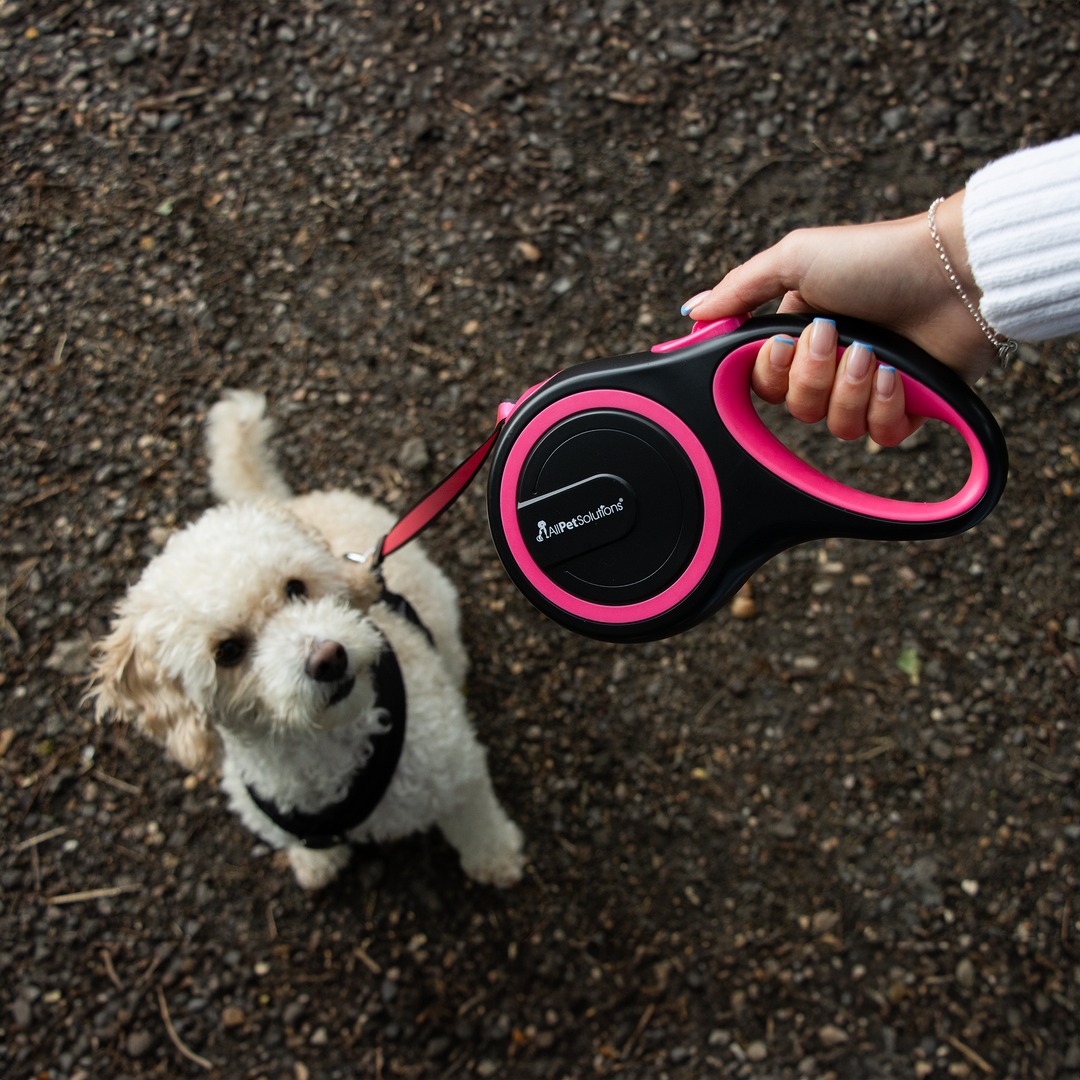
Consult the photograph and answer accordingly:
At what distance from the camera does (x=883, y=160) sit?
9.83 feet

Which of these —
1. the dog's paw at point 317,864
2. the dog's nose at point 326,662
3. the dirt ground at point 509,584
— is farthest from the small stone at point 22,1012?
the dog's nose at point 326,662

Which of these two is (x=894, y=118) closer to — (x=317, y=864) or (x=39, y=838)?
(x=317, y=864)

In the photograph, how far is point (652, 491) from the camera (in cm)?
137

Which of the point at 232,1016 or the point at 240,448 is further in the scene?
the point at 232,1016

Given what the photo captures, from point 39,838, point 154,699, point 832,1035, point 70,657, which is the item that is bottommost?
point 832,1035

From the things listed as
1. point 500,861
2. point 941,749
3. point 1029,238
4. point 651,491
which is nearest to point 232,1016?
point 500,861

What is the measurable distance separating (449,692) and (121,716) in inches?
33.9

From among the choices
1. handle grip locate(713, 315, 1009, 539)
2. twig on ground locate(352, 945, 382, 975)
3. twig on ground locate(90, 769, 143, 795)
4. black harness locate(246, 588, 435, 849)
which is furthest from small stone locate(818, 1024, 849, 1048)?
twig on ground locate(90, 769, 143, 795)

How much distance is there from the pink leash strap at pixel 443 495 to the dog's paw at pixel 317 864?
51.9 inches

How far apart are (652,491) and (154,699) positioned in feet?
4.18

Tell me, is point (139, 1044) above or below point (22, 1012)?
below

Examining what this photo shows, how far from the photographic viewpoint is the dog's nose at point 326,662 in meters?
1.59

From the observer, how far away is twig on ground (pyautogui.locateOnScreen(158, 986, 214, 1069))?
2418mm

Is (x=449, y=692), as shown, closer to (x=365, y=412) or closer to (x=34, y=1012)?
(x=365, y=412)
